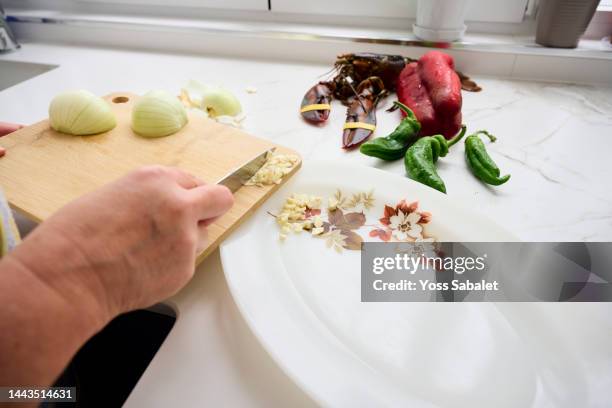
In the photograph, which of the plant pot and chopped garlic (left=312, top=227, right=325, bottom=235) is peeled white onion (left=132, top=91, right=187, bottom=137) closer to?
chopped garlic (left=312, top=227, right=325, bottom=235)

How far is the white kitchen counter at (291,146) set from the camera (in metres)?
0.41

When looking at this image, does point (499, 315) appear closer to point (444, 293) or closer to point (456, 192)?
point (444, 293)

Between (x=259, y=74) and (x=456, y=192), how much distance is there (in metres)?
0.74

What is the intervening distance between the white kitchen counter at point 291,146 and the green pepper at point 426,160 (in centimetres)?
3

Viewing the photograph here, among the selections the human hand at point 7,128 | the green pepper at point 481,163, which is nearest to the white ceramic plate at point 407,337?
the green pepper at point 481,163

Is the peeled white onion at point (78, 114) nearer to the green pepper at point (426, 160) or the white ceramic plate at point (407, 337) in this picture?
the white ceramic plate at point (407, 337)

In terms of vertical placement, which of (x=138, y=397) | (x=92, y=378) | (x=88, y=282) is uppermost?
(x=88, y=282)

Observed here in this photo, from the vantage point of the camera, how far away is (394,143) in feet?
2.39

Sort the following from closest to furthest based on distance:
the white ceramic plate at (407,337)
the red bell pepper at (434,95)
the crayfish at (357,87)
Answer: the white ceramic plate at (407,337) → the red bell pepper at (434,95) → the crayfish at (357,87)

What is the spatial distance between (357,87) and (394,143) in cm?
32

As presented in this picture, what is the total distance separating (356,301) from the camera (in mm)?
486

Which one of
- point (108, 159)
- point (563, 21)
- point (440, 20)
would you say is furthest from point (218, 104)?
point (563, 21)

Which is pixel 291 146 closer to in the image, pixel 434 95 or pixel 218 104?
pixel 218 104

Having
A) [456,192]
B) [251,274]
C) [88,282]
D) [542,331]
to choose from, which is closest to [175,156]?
[251,274]
